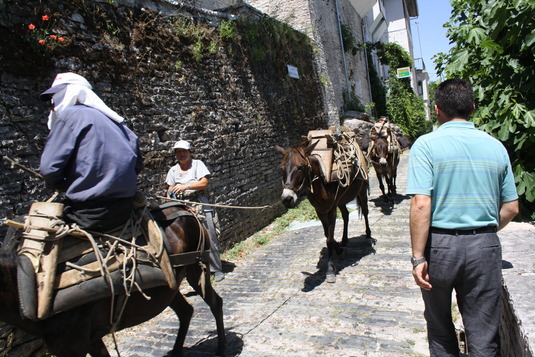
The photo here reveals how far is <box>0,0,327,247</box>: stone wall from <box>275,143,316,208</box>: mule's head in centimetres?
195

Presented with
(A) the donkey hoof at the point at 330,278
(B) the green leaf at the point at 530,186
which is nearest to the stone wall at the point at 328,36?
(A) the donkey hoof at the point at 330,278

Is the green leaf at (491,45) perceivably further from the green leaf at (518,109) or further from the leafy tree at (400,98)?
the leafy tree at (400,98)

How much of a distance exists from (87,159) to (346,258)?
478 cm

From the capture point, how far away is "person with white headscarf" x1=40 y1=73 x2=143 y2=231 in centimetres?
280

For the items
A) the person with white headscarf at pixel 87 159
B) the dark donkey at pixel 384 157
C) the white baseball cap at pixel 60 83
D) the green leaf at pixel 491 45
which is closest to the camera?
the person with white headscarf at pixel 87 159

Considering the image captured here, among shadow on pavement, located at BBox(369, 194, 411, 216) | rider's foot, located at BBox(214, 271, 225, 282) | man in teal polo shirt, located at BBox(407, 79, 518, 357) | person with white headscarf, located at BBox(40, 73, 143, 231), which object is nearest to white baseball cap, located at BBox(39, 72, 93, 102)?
person with white headscarf, located at BBox(40, 73, 143, 231)

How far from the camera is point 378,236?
294 inches

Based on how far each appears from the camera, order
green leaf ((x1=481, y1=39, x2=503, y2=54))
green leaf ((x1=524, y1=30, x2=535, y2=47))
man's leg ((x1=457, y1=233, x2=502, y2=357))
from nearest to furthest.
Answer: man's leg ((x1=457, y1=233, x2=502, y2=357)) < green leaf ((x1=524, y1=30, x2=535, y2=47)) < green leaf ((x1=481, y1=39, x2=503, y2=54))

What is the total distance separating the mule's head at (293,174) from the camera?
5012 millimetres

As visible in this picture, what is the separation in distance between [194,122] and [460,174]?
219 inches

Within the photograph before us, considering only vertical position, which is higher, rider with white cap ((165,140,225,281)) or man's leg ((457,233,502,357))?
rider with white cap ((165,140,225,281))

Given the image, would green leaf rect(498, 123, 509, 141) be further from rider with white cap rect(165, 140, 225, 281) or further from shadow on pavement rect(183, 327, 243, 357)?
rider with white cap rect(165, 140, 225, 281)

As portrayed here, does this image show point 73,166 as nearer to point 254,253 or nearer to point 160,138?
point 160,138

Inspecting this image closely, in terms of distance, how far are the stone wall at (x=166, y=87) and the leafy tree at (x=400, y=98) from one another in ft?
44.2
